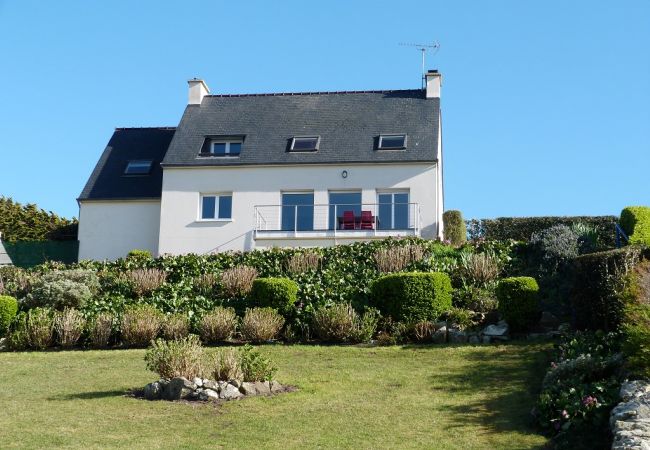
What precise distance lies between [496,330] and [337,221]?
13149mm

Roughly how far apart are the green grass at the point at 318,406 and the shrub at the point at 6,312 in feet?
9.42

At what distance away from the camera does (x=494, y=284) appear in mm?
20094

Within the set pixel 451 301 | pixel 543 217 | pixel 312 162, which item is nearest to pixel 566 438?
pixel 451 301

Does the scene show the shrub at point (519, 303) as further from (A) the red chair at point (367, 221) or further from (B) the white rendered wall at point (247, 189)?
(B) the white rendered wall at point (247, 189)

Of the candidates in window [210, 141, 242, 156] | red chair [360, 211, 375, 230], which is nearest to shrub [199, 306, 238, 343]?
red chair [360, 211, 375, 230]

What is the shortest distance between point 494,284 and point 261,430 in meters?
10.2

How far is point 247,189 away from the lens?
3125cm

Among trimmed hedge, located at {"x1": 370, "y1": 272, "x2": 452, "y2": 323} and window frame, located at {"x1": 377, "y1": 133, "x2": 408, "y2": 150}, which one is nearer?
trimmed hedge, located at {"x1": 370, "y1": 272, "x2": 452, "y2": 323}

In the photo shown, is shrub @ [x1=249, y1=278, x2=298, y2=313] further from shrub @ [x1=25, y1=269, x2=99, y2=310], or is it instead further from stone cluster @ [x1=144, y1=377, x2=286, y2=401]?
stone cluster @ [x1=144, y1=377, x2=286, y2=401]

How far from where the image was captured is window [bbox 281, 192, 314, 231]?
99.8 feet

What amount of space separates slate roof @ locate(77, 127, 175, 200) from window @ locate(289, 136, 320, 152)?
17.6ft

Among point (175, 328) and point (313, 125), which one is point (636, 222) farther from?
point (313, 125)

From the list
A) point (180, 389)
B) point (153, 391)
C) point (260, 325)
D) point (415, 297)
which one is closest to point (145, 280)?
point (260, 325)

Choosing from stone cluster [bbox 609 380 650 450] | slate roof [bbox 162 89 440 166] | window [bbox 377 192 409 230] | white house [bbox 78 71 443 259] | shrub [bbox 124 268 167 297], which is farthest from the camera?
slate roof [bbox 162 89 440 166]
